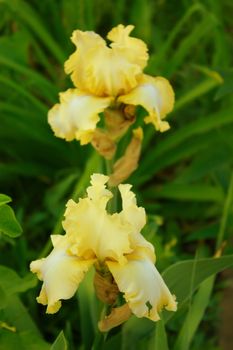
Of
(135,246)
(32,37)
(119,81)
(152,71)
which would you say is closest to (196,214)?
(152,71)

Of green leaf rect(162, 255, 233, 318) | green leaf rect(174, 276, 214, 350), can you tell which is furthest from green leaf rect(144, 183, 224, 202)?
green leaf rect(162, 255, 233, 318)

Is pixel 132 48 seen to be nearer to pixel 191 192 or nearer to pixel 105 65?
pixel 105 65

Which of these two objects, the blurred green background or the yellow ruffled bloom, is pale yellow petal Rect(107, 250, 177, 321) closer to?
the yellow ruffled bloom

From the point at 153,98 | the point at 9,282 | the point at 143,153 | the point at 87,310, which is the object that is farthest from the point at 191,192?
the point at 9,282

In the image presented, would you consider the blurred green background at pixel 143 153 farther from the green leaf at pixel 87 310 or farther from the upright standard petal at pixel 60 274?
the upright standard petal at pixel 60 274

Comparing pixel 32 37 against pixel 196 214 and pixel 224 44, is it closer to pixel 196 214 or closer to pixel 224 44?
pixel 224 44

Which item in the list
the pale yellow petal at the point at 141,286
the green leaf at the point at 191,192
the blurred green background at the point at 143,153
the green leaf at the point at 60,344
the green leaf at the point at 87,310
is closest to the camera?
the pale yellow petal at the point at 141,286


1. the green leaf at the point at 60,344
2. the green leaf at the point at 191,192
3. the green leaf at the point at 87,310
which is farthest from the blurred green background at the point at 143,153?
the green leaf at the point at 60,344
